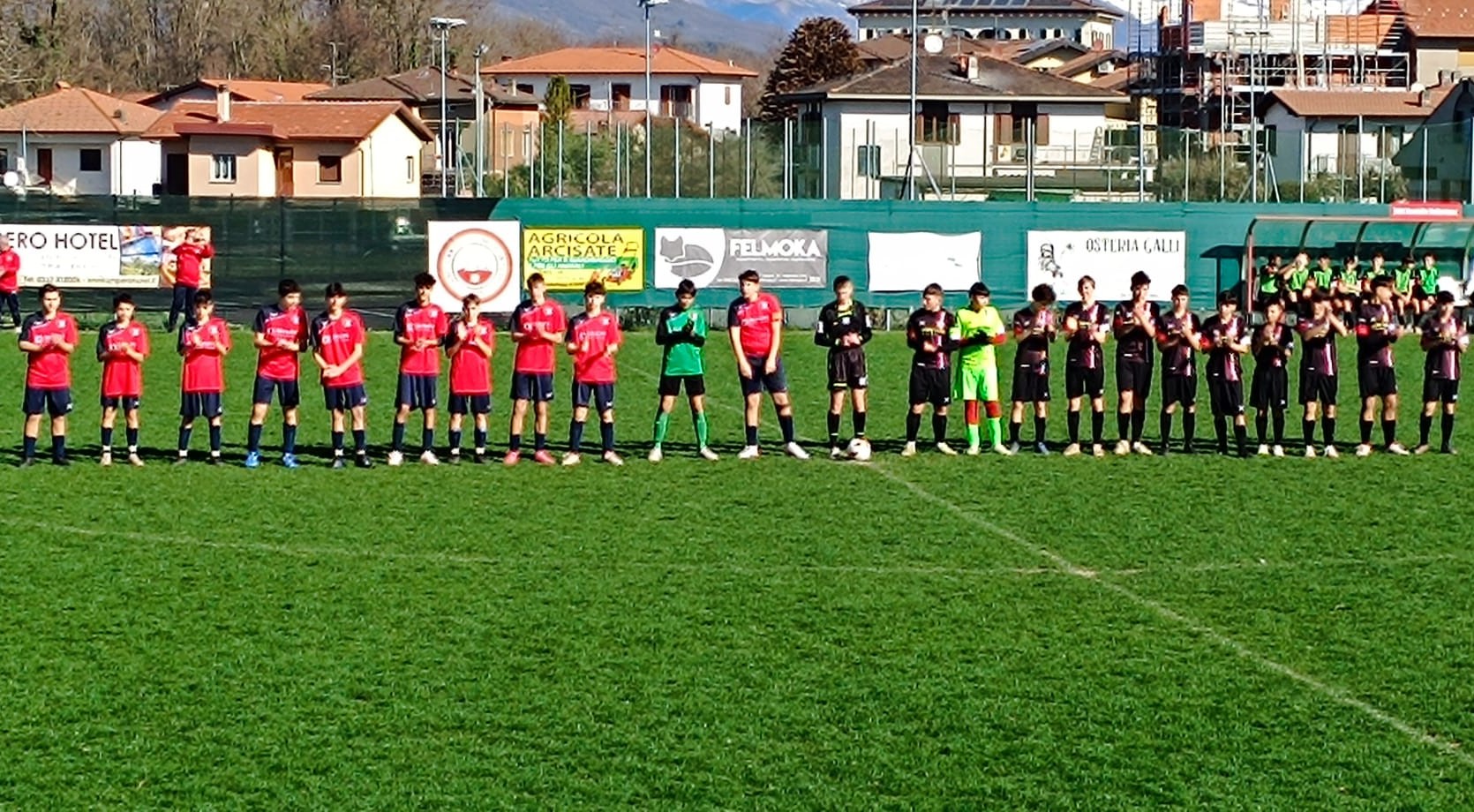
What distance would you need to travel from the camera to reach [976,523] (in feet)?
56.1

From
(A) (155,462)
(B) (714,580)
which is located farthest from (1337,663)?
(A) (155,462)

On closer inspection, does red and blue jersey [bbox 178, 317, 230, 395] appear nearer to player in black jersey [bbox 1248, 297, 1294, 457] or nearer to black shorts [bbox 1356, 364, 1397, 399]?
player in black jersey [bbox 1248, 297, 1294, 457]

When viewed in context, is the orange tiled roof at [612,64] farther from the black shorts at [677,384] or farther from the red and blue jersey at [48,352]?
the red and blue jersey at [48,352]

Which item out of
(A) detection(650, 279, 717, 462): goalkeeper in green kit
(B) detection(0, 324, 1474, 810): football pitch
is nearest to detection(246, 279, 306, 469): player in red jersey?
(B) detection(0, 324, 1474, 810): football pitch

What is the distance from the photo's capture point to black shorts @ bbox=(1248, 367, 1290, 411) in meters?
21.6

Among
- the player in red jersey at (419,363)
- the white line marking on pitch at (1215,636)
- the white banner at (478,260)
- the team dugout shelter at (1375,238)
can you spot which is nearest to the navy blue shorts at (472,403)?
the player in red jersey at (419,363)

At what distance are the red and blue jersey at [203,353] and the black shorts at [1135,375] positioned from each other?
27.7ft

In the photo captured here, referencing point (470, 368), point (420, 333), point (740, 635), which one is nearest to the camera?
point (740, 635)

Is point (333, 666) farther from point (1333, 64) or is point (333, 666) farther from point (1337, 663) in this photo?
point (1333, 64)

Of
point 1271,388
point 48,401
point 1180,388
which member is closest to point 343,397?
point 48,401

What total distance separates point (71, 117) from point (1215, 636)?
74210mm

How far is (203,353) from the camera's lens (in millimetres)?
20391

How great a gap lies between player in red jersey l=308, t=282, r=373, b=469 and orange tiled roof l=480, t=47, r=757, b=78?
283ft

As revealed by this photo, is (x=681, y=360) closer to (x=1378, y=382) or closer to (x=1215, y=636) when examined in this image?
(x=1378, y=382)
